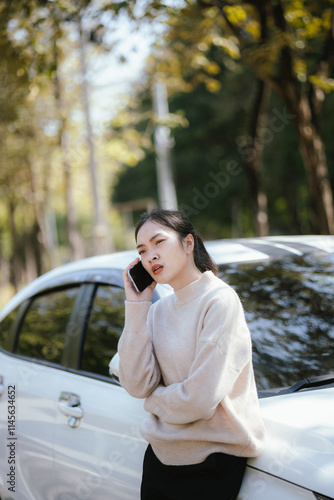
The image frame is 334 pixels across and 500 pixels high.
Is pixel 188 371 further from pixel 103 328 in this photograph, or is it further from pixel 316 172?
pixel 316 172

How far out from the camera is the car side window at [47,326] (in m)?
3.38

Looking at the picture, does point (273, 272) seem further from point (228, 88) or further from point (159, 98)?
point (228, 88)

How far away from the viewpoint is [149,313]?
86.1 inches

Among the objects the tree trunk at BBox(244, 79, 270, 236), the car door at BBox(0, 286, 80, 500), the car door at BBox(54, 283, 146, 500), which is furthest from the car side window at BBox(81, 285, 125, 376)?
the tree trunk at BBox(244, 79, 270, 236)

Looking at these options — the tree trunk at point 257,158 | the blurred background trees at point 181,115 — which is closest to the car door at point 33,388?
the blurred background trees at point 181,115

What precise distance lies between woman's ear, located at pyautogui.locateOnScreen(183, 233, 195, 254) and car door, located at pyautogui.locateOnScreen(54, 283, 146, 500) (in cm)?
73

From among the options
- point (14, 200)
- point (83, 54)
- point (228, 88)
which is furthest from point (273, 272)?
point (228, 88)

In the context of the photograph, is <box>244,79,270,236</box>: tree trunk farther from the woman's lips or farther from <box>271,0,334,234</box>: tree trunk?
the woman's lips

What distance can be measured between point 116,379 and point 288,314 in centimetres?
79

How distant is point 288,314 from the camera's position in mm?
2639

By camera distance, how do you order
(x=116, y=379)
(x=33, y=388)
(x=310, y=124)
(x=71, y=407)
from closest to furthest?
(x=116, y=379) < (x=71, y=407) < (x=33, y=388) < (x=310, y=124)

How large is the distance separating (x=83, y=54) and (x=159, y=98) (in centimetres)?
435

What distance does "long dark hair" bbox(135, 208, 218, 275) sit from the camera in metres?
2.12

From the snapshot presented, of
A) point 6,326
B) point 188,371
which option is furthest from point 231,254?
point 6,326
